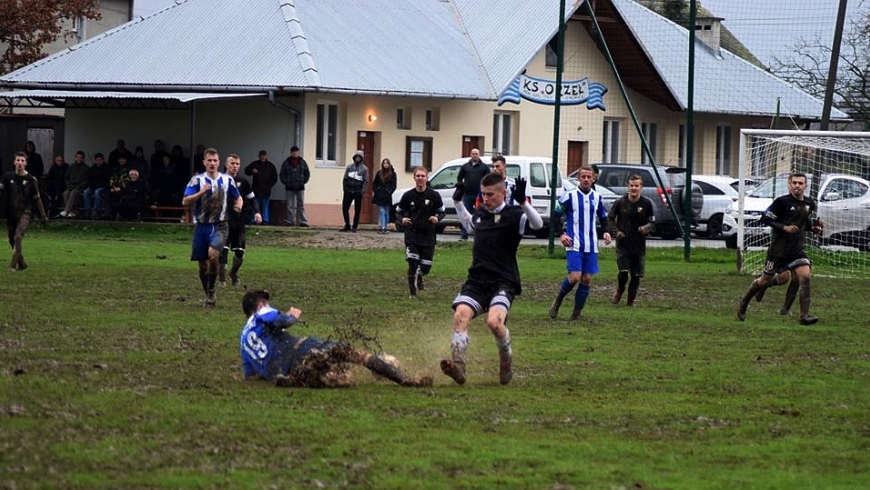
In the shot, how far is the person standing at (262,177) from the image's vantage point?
3747 centimetres

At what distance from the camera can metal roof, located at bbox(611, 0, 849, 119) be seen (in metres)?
49.1

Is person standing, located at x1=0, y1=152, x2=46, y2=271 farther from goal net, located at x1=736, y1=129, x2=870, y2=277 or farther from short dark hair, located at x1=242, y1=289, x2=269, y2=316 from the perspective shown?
short dark hair, located at x1=242, y1=289, x2=269, y2=316

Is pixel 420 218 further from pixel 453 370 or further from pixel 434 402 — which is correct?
pixel 434 402

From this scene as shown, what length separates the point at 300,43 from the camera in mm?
39562

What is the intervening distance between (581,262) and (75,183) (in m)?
22.9

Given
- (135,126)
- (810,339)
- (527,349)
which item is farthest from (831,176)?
(135,126)

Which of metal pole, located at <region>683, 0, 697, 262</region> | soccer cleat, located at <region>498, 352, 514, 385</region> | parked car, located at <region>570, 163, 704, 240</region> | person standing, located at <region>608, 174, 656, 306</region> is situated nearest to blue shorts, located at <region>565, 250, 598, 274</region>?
person standing, located at <region>608, 174, 656, 306</region>

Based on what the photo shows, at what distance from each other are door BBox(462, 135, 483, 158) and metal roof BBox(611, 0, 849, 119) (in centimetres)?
670

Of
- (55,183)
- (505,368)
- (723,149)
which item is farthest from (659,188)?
(505,368)

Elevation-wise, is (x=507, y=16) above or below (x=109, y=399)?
above

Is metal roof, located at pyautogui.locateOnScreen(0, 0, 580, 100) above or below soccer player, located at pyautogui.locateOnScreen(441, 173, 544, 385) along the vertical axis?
above

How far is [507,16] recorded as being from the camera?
156 feet

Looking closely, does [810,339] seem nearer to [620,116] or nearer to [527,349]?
[527,349]

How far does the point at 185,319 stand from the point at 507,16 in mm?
32214
